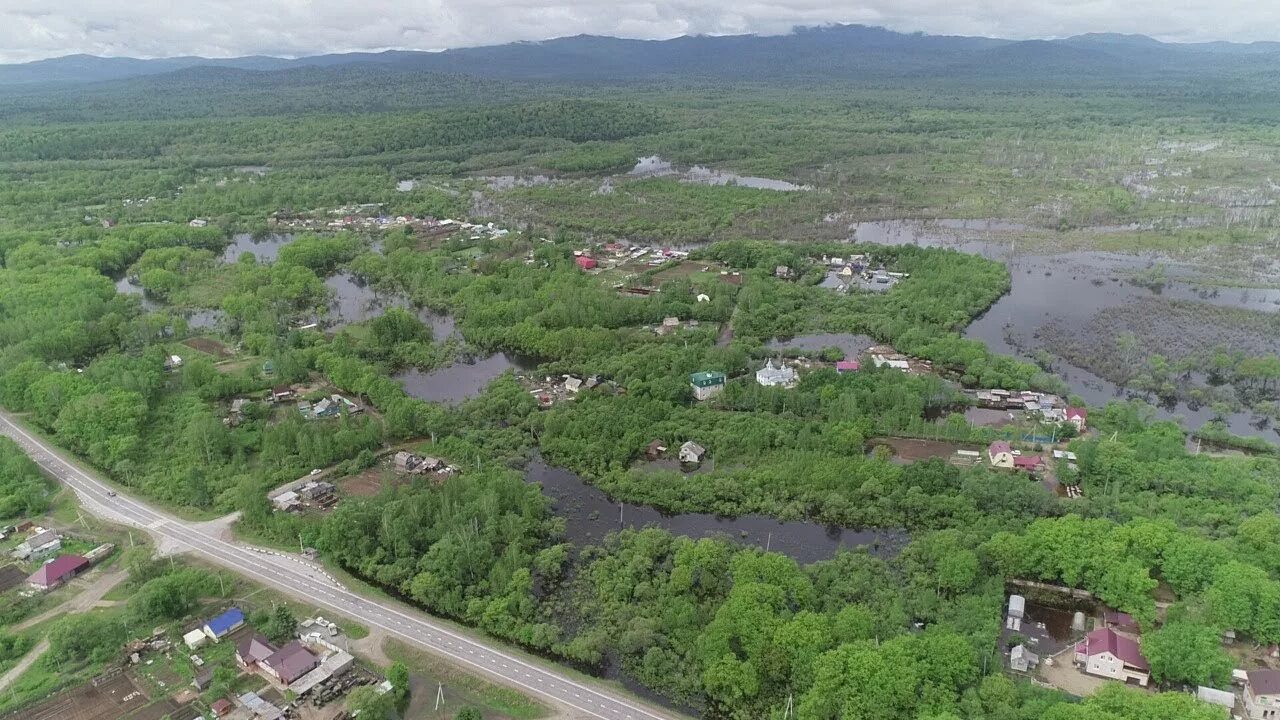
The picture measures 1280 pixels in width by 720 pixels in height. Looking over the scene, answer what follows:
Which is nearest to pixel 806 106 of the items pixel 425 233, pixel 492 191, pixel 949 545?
pixel 492 191

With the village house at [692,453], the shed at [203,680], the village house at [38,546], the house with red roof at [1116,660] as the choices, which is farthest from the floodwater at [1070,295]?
the village house at [38,546]

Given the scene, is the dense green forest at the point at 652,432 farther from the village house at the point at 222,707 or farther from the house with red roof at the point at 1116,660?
the village house at the point at 222,707

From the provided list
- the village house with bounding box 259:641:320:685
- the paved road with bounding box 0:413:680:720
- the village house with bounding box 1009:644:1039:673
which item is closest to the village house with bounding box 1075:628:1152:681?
the village house with bounding box 1009:644:1039:673

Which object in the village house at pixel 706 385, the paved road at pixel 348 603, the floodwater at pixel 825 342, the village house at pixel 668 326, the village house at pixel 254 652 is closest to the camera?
the paved road at pixel 348 603

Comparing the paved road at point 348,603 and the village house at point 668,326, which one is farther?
the village house at point 668,326

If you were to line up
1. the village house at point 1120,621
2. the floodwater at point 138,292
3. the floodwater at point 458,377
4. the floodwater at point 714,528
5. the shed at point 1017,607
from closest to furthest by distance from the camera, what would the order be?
1. the village house at point 1120,621
2. the shed at point 1017,607
3. the floodwater at point 714,528
4. the floodwater at point 458,377
5. the floodwater at point 138,292

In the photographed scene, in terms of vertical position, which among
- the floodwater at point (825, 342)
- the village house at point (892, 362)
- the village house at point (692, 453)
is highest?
the village house at point (892, 362)

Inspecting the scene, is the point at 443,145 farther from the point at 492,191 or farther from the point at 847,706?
the point at 847,706
